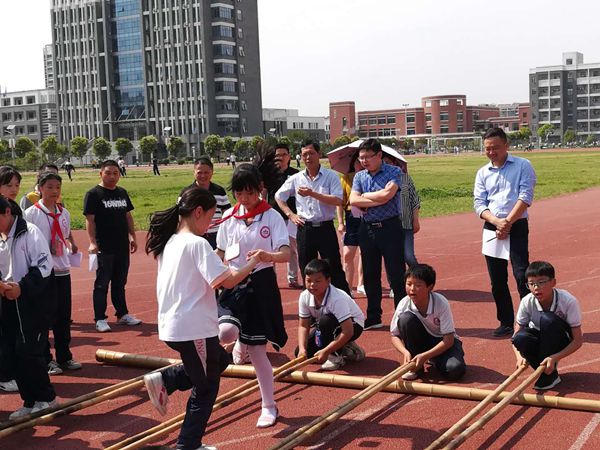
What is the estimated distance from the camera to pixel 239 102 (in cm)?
10694

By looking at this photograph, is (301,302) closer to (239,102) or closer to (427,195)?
(427,195)

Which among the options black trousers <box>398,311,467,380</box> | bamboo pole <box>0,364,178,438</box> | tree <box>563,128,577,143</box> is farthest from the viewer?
tree <box>563,128,577,143</box>

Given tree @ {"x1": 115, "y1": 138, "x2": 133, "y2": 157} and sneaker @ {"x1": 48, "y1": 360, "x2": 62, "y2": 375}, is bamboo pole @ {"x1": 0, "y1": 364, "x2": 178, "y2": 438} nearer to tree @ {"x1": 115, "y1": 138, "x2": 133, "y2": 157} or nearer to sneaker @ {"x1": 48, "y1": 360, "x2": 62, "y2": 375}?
sneaker @ {"x1": 48, "y1": 360, "x2": 62, "y2": 375}

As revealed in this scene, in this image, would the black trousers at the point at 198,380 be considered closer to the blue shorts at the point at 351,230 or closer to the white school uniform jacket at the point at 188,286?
the white school uniform jacket at the point at 188,286

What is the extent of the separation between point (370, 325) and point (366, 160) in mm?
1815

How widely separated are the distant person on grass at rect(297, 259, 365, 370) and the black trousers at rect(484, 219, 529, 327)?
1.68 meters

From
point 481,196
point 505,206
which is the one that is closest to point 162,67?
point 481,196

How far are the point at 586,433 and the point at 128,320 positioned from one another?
561 centimetres

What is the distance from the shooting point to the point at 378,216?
7.77m

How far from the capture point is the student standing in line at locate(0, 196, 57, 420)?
18.1ft

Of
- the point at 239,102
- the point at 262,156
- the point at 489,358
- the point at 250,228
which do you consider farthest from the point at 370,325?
the point at 239,102

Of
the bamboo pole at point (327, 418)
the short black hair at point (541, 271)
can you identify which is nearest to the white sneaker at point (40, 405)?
the bamboo pole at point (327, 418)

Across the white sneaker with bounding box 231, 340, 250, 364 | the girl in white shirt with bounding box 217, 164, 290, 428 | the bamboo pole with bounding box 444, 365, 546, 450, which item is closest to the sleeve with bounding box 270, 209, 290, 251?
the girl in white shirt with bounding box 217, 164, 290, 428

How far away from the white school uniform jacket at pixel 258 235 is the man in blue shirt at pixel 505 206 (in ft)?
8.71
